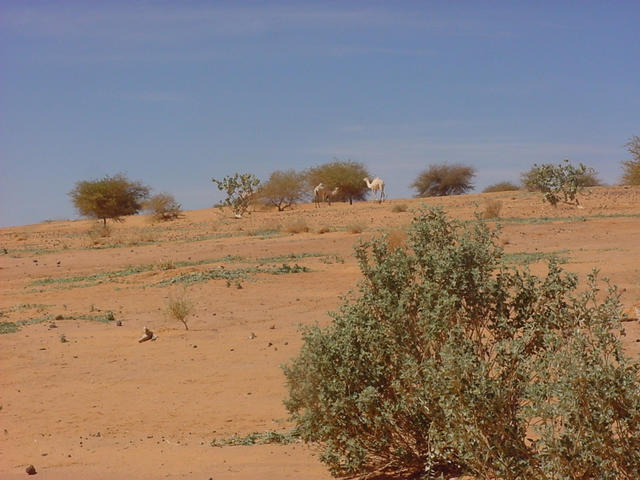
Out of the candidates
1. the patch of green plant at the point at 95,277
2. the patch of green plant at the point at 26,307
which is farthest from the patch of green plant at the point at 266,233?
the patch of green plant at the point at 26,307

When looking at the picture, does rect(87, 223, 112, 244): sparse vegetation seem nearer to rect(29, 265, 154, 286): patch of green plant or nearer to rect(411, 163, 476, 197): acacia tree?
rect(29, 265, 154, 286): patch of green plant

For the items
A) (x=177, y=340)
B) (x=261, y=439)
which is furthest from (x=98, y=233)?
(x=261, y=439)

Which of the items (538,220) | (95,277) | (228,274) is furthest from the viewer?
(538,220)

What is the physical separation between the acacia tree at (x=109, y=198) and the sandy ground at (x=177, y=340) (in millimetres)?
20509

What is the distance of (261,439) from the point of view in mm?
8570

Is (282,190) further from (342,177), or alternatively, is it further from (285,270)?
(285,270)

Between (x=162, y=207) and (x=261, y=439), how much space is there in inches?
1745

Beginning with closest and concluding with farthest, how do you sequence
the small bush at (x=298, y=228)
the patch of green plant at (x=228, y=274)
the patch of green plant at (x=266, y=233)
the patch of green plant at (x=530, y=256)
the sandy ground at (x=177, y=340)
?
the sandy ground at (x=177, y=340) → the patch of green plant at (x=530, y=256) → the patch of green plant at (x=228, y=274) → the patch of green plant at (x=266, y=233) → the small bush at (x=298, y=228)

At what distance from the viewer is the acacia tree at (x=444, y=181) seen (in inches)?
2520

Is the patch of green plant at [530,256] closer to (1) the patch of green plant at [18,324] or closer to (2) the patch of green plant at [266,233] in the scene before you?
(1) the patch of green plant at [18,324]

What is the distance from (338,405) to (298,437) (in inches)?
75.9

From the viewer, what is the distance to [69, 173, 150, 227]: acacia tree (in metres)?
52.3

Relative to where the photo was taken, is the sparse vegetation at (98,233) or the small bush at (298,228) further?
the sparse vegetation at (98,233)

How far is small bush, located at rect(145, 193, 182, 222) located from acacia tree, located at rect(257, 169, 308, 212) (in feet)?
19.2
